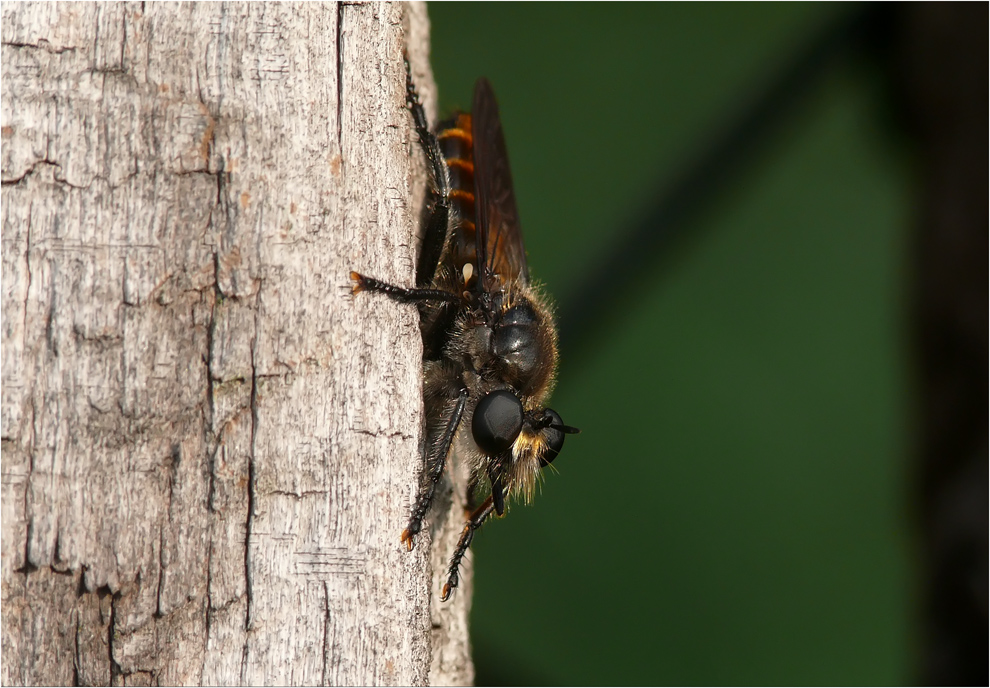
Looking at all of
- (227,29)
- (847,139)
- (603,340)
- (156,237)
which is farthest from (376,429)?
(847,139)

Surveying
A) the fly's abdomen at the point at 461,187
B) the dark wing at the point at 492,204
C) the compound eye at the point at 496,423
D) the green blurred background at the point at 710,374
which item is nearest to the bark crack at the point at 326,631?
the compound eye at the point at 496,423

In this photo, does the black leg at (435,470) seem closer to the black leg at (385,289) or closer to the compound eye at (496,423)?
the compound eye at (496,423)

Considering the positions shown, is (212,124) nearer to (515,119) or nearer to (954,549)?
(954,549)

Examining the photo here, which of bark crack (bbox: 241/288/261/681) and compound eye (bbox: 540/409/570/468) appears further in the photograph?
compound eye (bbox: 540/409/570/468)

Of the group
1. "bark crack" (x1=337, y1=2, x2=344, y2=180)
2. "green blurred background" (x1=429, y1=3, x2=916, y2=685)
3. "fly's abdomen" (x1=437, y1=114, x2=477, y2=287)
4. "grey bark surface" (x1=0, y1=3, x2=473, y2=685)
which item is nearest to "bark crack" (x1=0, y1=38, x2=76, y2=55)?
"grey bark surface" (x1=0, y1=3, x2=473, y2=685)

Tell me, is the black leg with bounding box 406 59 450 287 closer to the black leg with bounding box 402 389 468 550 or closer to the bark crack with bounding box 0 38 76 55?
the black leg with bounding box 402 389 468 550
